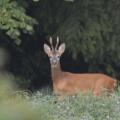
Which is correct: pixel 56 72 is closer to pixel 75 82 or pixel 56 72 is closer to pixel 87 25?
pixel 75 82

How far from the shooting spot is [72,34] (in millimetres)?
10250

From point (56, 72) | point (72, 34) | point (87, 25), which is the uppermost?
point (87, 25)

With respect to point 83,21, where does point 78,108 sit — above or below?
below

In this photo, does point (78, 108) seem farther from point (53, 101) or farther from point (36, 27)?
point (36, 27)

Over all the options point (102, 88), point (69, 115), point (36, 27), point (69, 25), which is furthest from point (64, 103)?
point (36, 27)

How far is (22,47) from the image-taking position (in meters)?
11.7

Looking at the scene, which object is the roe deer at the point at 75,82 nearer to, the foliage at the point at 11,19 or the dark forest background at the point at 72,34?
the dark forest background at the point at 72,34

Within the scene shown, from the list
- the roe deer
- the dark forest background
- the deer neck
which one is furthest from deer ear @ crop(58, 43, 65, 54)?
the dark forest background

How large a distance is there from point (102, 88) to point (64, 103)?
162 cm

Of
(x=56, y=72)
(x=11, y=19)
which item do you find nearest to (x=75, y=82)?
(x=56, y=72)

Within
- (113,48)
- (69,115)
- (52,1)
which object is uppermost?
(52,1)

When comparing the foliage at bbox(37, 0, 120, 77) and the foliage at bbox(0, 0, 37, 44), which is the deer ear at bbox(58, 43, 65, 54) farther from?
the foliage at bbox(0, 0, 37, 44)

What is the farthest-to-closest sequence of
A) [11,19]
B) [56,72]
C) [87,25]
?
1. [87,25]
2. [56,72]
3. [11,19]

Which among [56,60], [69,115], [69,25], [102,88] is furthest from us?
[69,25]
